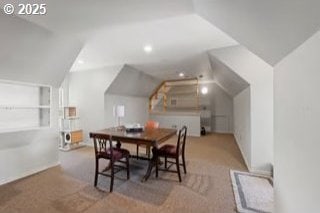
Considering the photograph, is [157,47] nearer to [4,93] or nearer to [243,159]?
[4,93]

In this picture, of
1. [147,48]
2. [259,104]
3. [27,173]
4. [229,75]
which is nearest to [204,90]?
[229,75]

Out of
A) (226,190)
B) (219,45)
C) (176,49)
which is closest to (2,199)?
(226,190)

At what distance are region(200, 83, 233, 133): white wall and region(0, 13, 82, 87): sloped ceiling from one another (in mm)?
6121

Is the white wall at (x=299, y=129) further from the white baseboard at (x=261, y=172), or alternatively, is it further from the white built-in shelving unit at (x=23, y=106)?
the white built-in shelving unit at (x=23, y=106)

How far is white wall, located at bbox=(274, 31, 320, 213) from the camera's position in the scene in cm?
93

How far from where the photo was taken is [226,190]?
2562mm

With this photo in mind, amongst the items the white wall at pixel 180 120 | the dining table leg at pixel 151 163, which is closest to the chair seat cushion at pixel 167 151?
the dining table leg at pixel 151 163

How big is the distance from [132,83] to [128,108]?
101 cm

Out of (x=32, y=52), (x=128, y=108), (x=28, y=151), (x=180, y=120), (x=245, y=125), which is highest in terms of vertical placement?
(x=32, y=52)

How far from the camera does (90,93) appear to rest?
5379 millimetres

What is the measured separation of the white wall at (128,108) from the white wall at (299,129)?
4602 mm

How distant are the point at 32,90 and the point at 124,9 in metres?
2.62

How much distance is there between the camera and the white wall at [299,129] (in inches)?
36.8

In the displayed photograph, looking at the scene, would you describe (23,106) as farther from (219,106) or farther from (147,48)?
(219,106)
